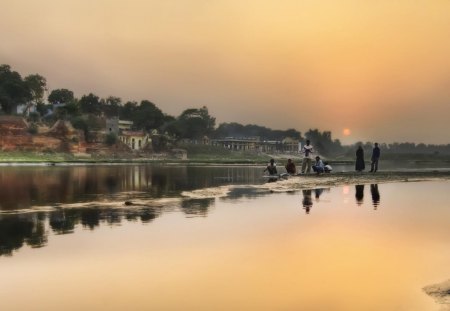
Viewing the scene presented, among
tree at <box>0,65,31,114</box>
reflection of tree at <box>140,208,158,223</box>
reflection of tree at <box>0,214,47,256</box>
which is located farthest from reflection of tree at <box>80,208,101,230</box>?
tree at <box>0,65,31,114</box>

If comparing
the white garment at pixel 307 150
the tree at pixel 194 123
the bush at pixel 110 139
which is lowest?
the white garment at pixel 307 150

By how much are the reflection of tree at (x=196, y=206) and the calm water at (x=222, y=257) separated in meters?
0.11

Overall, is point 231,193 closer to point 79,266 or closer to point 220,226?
point 220,226

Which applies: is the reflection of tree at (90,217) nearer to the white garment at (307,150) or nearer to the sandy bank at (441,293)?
the sandy bank at (441,293)

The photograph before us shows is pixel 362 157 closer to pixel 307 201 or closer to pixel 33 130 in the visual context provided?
pixel 307 201

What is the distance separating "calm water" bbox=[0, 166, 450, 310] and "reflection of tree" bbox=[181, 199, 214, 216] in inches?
4.2

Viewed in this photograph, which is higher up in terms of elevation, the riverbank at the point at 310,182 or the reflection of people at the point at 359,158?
the reflection of people at the point at 359,158

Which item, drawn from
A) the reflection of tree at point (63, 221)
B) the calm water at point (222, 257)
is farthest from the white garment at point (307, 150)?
the reflection of tree at point (63, 221)

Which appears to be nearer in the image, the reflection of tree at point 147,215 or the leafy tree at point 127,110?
the reflection of tree at point 147,215

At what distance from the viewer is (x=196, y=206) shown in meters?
19.5

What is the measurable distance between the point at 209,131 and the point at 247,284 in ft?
596

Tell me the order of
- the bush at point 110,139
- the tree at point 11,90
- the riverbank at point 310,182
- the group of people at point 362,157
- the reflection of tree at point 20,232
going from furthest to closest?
1. the tree at point 11,90
2. the bush at point 110,139
3. the group of people at point 362,157
4. the riverbank at point 310,182
5. the reflection of tree at point 20,232

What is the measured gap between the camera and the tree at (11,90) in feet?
413

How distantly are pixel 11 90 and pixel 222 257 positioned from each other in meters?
130
